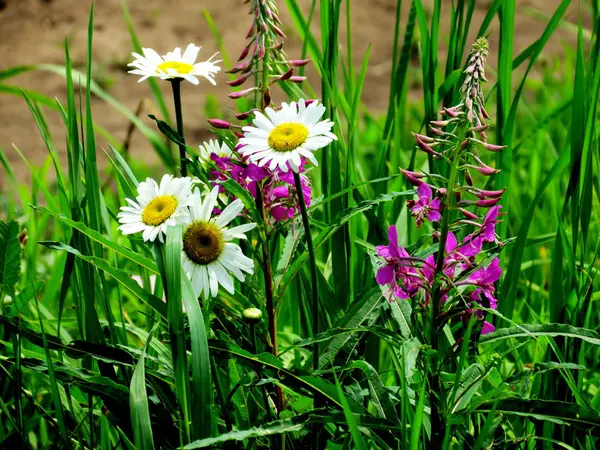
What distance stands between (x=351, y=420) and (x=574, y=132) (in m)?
0.73

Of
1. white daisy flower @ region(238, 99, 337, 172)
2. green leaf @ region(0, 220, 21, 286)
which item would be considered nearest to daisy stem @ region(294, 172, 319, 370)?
white daisy flower @ region(238, 99, 337, 172)

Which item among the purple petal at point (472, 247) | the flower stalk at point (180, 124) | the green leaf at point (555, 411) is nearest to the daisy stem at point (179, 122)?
the flower stalk at point (180, 124)

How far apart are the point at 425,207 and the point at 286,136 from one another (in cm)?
23

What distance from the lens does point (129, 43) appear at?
482 cm

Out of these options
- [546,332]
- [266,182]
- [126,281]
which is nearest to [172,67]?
[266,182]

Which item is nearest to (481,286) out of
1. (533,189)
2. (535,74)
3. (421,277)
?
(421,277)

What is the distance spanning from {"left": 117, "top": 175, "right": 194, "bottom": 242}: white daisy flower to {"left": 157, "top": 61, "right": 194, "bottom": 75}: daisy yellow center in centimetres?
23

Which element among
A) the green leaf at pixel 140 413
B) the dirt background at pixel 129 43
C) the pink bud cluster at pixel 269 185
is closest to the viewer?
the green leaf at pixel 140 413

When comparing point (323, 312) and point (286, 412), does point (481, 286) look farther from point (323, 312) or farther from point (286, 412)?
point (323, 312)

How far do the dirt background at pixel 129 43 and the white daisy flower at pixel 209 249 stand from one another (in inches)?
108

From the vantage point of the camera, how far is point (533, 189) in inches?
104

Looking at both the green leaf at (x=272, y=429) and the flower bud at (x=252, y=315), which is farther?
the flower bud at (x=252, y=315)

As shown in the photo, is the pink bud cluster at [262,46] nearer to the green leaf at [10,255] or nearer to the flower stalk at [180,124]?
the flower stalk at [180,124]

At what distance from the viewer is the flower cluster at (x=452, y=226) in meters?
1.15
